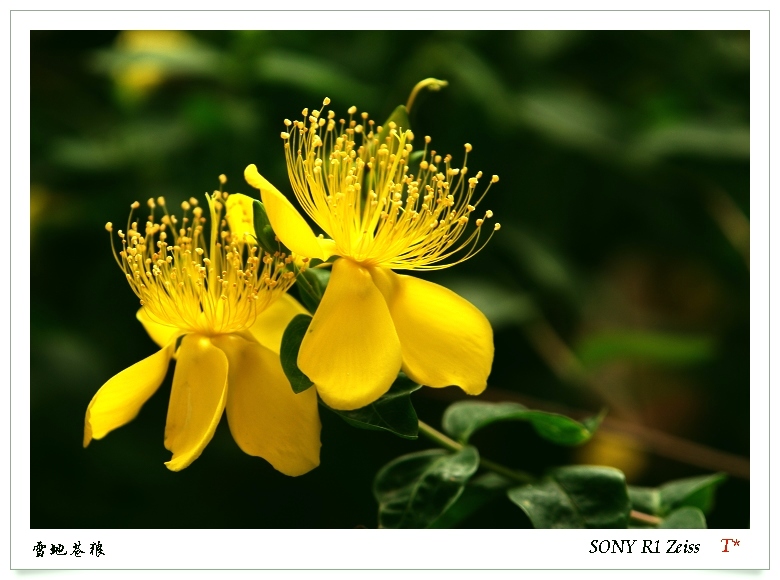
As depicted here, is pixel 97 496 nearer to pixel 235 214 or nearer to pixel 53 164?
pixel 53 164

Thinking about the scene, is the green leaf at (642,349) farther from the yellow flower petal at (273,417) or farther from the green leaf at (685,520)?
the yellow flower petal at (273,417)

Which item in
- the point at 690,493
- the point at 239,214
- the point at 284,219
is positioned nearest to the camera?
the point at 284,219

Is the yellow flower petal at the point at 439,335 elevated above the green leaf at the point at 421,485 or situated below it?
above

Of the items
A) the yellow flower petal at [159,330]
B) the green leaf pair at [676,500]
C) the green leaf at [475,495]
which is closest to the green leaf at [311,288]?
the yellow flower petal at [159,330]

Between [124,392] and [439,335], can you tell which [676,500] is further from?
[124,392]

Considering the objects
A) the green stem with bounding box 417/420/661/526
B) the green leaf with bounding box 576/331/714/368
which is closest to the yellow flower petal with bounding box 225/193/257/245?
the green stem with bounding box 417/420/661/526

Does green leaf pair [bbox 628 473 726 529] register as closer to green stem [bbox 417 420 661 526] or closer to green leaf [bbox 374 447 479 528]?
green stem [bbox 417 420 661 526]

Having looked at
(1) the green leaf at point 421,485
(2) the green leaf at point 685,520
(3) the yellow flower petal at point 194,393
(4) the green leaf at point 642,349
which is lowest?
(2) the green leaf at point 685,520

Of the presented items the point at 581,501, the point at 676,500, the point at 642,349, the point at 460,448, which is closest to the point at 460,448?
the point at 460,448
